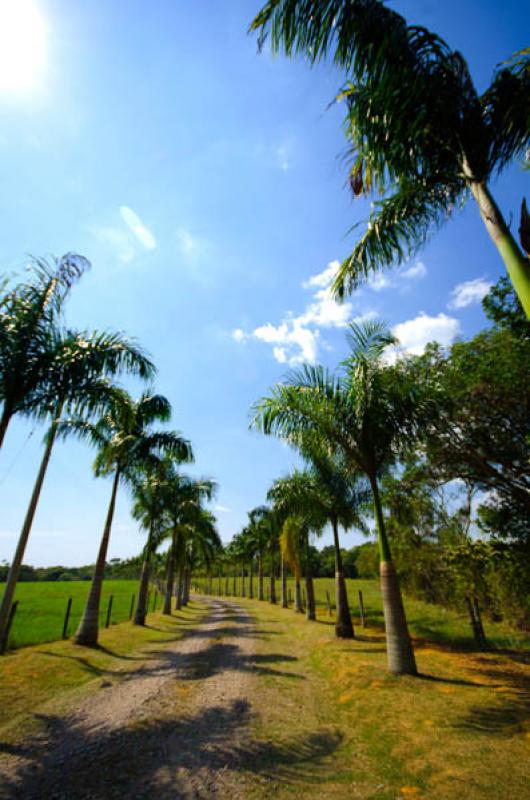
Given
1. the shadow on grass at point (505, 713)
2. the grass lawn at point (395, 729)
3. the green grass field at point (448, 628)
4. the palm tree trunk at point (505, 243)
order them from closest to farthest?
the palm tree trunk at point (505, 243) → the grass lawn at point (395, 729) → the shadow on grass at point (505, 713) → the green grass field at point (448, 628)

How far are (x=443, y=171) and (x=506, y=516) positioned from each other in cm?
1243

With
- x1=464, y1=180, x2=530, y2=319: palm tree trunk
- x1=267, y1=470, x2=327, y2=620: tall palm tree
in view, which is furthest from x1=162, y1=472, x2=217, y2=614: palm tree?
x1=464, y1=180, x2=530, y2=319: palm tree trunk

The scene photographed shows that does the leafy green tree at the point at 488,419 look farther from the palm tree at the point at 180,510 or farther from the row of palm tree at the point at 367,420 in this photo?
the palm tree at the point at 180,510

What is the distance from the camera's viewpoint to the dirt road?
4.48m

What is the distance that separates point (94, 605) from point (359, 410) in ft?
41.1

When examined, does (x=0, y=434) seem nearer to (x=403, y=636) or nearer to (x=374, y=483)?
(x=374, y=483)

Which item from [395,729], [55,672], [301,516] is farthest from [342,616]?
[55,672]

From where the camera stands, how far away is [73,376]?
8609 millimetres

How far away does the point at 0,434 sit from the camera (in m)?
7.61

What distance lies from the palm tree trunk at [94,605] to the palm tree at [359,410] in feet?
29.1

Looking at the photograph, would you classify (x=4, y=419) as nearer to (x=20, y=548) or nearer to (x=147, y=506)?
(x=20, y=548)

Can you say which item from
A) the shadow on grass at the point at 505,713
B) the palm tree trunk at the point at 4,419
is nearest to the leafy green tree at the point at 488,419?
the shadow on grass at the point at 505,713

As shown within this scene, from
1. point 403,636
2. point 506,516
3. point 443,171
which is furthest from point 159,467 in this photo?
point 443,171

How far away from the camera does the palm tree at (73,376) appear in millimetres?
8312
